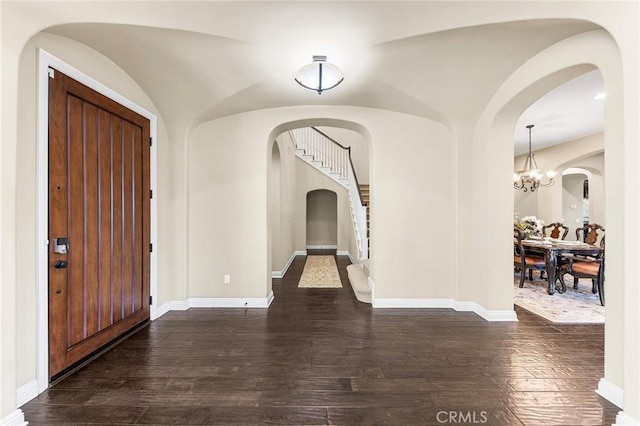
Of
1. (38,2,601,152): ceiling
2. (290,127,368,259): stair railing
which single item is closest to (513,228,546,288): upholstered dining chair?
(38,2,601,152): ceiling

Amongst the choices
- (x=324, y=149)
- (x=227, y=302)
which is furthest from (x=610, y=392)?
(x=324, y=149)

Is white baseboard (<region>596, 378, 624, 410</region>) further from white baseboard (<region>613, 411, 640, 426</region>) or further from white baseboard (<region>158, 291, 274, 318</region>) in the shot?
white baseboard (<region>158, 291, 274, 318</region>)

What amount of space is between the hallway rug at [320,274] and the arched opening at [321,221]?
281 centimetres

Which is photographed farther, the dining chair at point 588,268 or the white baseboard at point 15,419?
the dining chair at point 588,268

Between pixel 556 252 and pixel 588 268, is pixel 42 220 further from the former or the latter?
pixel 588 268

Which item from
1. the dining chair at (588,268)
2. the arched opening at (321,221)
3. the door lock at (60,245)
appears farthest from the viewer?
the arched opening at (321,221)

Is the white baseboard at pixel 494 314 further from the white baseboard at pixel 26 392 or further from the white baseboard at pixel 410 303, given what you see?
the white baseboard at pixel 26 392

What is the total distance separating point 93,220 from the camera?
99.1 inches

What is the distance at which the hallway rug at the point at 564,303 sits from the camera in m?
3.40

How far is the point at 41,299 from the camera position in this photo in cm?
203

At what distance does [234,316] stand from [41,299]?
1.90 m

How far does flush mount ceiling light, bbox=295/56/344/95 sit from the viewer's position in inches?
97.9

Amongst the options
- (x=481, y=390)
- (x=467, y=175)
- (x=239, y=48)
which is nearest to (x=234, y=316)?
(x=481, y=390)

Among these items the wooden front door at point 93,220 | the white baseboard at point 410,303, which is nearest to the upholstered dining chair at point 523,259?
the white baseboard at point 410,303
